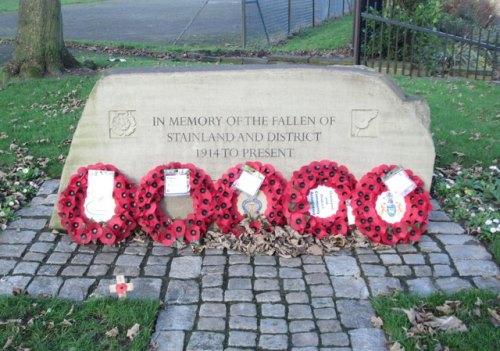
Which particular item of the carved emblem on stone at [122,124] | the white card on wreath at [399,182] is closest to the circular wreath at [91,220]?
the carved emblem on stone at [122,124]

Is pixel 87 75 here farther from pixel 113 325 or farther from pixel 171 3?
pixel 171 3

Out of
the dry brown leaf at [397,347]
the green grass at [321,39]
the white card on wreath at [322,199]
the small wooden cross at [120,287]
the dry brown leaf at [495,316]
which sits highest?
the green grass at [321,39]

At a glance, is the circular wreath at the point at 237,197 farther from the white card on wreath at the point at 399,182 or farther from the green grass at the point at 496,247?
the green grass at the point at 496,247

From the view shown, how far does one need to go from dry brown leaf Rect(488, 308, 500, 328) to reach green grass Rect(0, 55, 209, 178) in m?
4.34

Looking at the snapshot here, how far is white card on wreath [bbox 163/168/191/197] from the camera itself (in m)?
5.12

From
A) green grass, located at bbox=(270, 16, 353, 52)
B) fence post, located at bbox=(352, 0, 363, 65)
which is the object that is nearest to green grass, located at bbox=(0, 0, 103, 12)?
green grass, located at bbox=(270, 16, 353, 52)

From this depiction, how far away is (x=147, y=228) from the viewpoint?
199 inches

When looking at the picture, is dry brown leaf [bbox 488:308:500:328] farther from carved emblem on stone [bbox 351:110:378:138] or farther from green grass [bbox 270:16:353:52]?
green grass [bbox 270:16:353:52]

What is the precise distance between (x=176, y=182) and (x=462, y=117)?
4.50m

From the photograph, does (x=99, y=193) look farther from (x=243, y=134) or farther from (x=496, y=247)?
(x=496, y=247)

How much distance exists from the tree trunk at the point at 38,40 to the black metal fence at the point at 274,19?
16.4 feet

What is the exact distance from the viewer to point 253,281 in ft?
14.6

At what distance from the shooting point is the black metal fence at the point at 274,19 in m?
14.6

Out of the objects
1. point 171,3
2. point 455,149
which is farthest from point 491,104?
point 171,3
